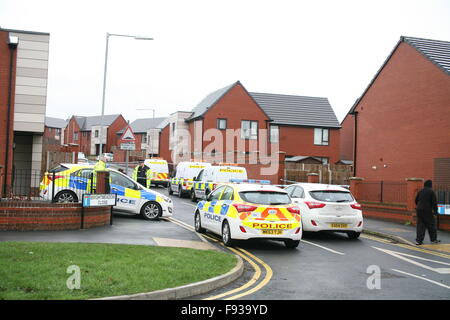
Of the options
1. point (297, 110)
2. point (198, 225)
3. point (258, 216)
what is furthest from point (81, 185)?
point (297, 110)

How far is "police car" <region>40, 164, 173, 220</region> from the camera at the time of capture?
631 inches

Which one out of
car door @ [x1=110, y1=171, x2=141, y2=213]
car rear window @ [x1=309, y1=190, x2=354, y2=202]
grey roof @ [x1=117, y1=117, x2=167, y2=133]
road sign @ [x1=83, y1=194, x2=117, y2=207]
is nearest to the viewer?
road sign @ [x1=83, y1=194, x2=117, y2=207]

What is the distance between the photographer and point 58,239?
11.6 meters

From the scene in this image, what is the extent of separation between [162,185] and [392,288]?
1269 inches

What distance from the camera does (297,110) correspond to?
5219cm

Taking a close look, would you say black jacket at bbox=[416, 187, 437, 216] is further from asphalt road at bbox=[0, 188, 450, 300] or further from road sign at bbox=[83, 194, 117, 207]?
road sign at bbox=[83, 194, 117, 207]

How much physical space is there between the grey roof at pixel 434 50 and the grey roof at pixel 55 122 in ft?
298

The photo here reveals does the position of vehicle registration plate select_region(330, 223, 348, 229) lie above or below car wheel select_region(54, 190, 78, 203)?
below

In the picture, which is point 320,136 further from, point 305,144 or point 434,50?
point 434,50

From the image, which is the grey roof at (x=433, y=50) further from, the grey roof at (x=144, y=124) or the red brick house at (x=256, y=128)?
the grey roof at (x=144, y=124)

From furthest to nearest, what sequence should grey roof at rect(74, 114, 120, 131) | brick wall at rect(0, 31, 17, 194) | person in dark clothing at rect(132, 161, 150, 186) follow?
1. grey roof at rect(74, 114, 120, 131)
2. person in dark clothing at rect(132, 161, 150, 186)
3. brick wall at rect(0, 31, 17, 194)

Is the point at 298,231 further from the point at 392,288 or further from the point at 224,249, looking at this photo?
the point at 392,288

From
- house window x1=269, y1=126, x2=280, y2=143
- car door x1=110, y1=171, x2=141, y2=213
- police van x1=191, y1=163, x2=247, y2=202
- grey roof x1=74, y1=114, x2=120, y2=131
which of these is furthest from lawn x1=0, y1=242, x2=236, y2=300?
grey roof x1=74, y1=114, x2=120, y2=131

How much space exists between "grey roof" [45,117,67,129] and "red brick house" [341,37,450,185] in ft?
287
